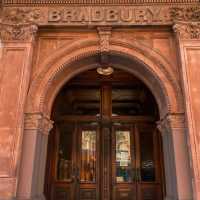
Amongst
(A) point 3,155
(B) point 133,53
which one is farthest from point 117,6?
(A) point 3,155

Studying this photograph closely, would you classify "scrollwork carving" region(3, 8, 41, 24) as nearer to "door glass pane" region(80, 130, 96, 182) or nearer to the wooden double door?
the wooden double door

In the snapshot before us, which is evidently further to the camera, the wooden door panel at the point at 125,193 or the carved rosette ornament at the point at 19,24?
the wooden door panel at the point at 125,193

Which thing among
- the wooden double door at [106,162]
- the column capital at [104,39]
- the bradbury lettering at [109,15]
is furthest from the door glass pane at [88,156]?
the bradbury lettering at [109,15]

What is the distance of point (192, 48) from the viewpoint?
6.39m

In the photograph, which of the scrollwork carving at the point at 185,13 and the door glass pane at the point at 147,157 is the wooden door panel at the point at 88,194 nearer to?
the door glass pane at the point at 147,157

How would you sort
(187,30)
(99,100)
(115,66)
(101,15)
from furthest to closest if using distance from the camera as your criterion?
(99,100), (115,66), (101,15), (187,30)

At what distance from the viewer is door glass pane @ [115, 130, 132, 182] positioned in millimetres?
8094

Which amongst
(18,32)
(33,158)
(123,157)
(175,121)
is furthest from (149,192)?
(18,32)

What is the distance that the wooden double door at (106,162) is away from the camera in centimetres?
789

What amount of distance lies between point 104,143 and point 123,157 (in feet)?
2.48

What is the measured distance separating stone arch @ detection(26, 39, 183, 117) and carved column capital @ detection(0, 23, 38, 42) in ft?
2.50

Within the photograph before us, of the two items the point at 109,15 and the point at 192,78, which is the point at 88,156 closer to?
the point at 192,78

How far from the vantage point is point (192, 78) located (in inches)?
241

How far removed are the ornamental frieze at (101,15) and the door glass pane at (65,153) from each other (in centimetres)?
342
